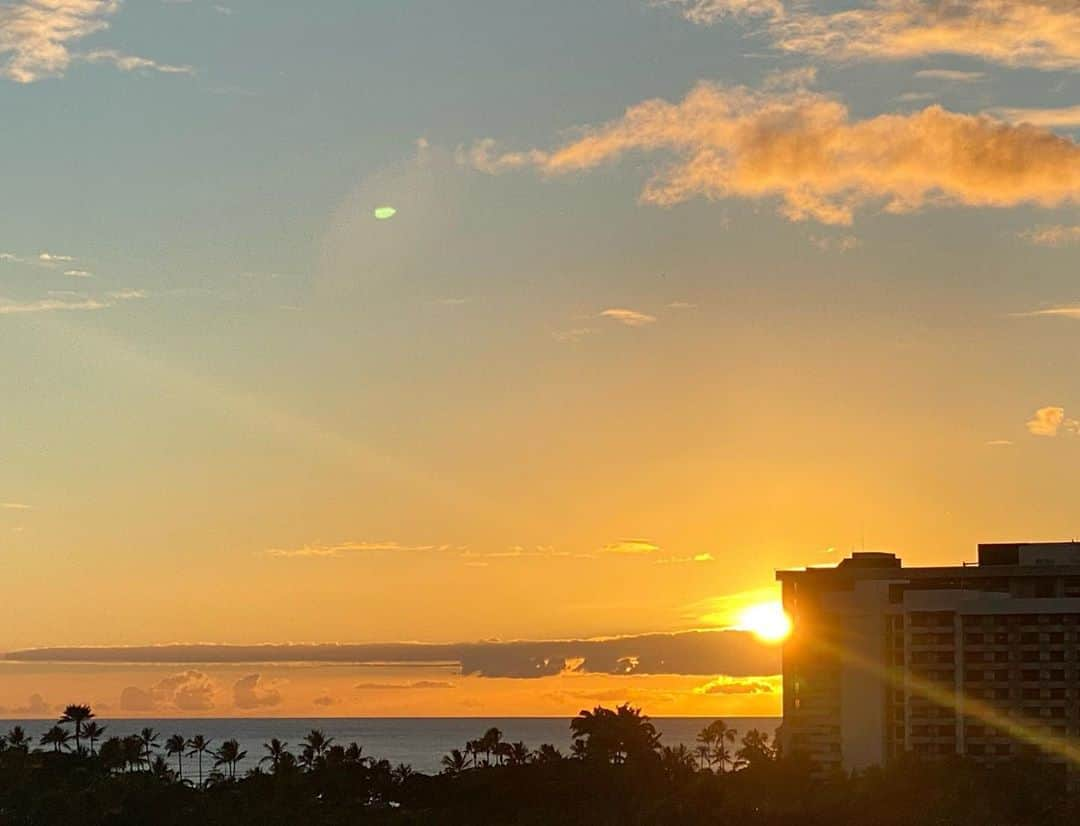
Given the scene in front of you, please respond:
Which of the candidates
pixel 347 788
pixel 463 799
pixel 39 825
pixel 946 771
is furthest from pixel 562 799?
pixel 39 825

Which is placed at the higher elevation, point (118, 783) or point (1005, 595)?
point (1005, 595)

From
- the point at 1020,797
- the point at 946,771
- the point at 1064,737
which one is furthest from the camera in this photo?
the point at 1064,737

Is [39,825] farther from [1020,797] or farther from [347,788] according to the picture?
[1020,797]

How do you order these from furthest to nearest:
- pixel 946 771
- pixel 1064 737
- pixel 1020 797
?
pixel 1064 737
pixel 946 771
pixel 1020 797

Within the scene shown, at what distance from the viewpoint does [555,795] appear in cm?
19075

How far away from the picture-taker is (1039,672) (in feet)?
648

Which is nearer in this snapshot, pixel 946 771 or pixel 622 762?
pixel 946 771

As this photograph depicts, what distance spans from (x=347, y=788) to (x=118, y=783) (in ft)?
79.2

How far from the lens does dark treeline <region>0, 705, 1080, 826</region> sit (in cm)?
16925

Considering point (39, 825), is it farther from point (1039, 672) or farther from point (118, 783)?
point (1039, 672)

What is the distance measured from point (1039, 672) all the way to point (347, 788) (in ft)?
251

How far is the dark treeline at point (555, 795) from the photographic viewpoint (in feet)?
555

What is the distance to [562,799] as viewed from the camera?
190m

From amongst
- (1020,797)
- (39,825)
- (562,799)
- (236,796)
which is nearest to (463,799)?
(562,799)
